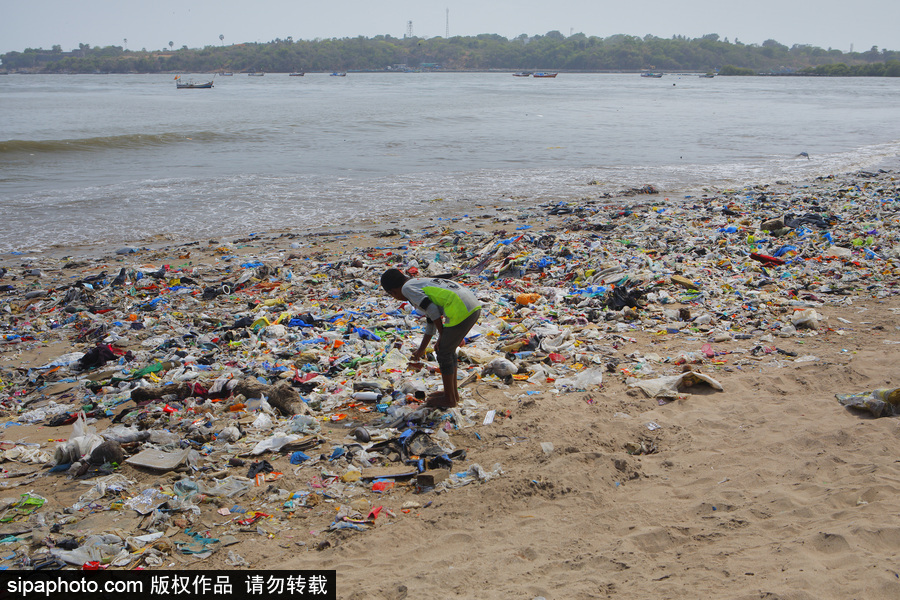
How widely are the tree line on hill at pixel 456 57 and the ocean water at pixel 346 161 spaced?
106545 millimetres

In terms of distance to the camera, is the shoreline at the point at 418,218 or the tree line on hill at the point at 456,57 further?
the tree line on hill at the point at 456,57

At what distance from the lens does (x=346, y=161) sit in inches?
824

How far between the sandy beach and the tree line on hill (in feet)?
464

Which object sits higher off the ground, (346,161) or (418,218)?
(346,161)

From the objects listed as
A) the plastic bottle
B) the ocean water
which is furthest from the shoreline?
the plastic bottle

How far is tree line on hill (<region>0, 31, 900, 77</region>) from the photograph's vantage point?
133m

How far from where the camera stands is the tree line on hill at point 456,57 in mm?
133125

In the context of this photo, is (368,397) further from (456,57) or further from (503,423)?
(456,57)

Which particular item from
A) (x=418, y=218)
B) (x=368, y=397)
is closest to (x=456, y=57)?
(x=418, y=218)

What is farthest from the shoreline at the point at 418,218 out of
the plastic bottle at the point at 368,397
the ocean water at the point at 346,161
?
the plastic bottle at the point at 368,397

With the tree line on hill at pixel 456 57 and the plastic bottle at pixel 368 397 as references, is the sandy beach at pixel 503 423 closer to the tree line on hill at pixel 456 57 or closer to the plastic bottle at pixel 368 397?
the plastic bottle at pixel 368 397

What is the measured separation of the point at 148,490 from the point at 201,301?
14.8 feet

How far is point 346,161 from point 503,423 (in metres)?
17.8

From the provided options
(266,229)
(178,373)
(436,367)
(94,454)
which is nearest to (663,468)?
(436,367)
